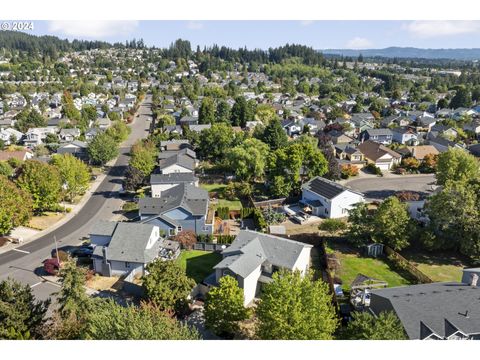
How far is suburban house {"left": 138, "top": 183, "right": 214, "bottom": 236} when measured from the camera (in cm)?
3878

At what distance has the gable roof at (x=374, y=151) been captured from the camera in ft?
209

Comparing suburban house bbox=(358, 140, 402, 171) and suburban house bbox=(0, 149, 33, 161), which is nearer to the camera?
suburban house bbox=(0, 149, 33, 161)

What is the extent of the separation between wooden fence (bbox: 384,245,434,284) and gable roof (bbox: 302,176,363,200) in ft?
32.9

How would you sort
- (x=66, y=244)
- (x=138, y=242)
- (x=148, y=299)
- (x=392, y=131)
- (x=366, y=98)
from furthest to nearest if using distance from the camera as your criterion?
1. (x=366, y=98)
2. (x=392, y=131)
3. (x=66, y=244)
4. (x=138, y=242)
5. (x=148, y=299)

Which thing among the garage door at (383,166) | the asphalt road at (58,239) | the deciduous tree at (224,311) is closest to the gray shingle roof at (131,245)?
the asphalt road at (58,239)

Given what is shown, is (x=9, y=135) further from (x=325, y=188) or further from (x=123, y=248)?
(x=325, y=188)

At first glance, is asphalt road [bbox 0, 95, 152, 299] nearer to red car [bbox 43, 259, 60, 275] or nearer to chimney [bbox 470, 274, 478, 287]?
red car [bbox 43, 259, 60, 275]

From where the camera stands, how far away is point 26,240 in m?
38.8

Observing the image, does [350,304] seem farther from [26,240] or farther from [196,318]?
[26,240]

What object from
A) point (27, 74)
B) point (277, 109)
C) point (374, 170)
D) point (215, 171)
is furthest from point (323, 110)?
point (27, 74)

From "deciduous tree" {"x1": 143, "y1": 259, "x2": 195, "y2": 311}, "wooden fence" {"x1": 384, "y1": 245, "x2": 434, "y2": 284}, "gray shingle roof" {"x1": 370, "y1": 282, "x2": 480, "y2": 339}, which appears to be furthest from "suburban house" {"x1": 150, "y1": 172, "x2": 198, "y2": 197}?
"gray shingle roof" {"x1": 370, "y1": 282, "x2": 480, "y2": 339}

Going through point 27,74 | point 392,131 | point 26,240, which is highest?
point 27,74

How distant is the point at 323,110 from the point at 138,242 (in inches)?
3479

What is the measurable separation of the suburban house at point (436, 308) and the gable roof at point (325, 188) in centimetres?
1903
